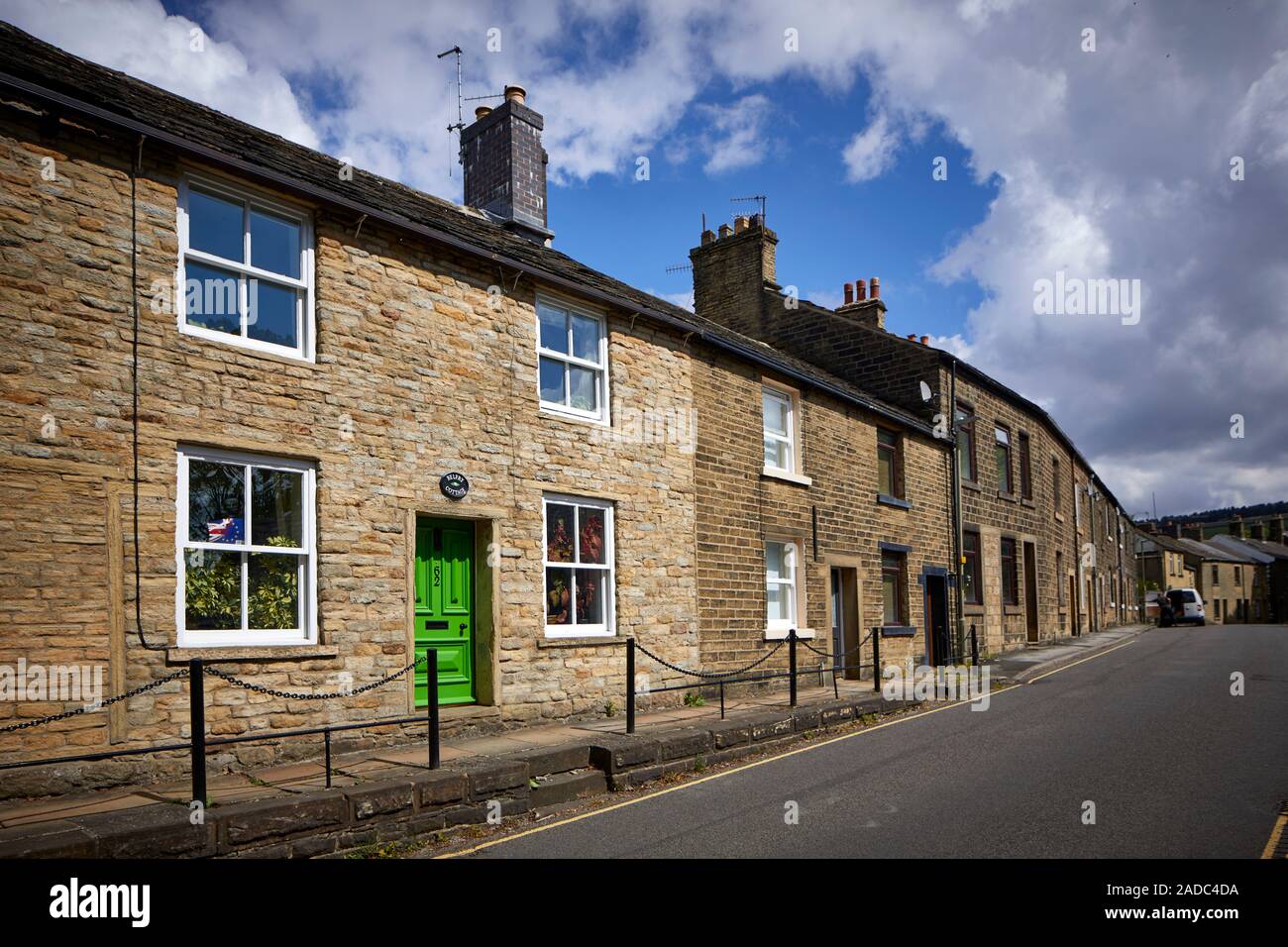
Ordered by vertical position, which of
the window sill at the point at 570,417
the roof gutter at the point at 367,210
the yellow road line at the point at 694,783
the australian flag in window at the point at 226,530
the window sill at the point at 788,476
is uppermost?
the roof gutter at the point at 367,210

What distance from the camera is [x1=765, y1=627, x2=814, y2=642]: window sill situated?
15.4m

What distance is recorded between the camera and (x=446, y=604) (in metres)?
10.6

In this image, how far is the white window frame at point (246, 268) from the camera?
27.9ft

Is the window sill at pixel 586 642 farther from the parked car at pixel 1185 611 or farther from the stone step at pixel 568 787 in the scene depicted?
the parked car at pixel 1185 611

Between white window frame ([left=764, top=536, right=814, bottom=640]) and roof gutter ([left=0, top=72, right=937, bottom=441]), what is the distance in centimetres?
297

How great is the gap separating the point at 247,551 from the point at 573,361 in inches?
203

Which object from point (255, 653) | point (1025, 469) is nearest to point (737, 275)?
point (1025, 469)

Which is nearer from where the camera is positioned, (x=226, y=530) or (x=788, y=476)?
(x=226, y=530)

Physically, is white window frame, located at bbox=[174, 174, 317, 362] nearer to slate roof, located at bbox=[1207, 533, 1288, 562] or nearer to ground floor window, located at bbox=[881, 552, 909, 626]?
ground floor window, located at bbox=[881, 552, 909, 626]

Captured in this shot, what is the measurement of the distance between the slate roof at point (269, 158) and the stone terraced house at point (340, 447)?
51 mm

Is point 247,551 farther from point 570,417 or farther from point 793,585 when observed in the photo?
point 793,585

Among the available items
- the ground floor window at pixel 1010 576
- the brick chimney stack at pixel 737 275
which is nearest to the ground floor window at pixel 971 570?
the ground floor window at pixel 1010 576
